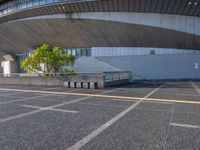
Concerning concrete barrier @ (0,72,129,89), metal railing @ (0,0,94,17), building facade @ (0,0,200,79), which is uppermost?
metal railing @ (0,0,94,17)

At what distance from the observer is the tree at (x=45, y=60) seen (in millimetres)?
21609

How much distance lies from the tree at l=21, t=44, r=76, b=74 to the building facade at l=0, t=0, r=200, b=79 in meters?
10.1

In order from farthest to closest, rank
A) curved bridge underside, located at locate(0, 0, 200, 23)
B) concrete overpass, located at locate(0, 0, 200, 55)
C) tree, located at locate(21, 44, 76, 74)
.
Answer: concrete overpass, located at locate(0, 0, 200, 55) → curved bridge underside, located at locate(0, 0, 200, 23) → tree, located at locate(21, 44, 76, 74)

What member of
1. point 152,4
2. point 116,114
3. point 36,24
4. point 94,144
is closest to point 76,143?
point 94,144

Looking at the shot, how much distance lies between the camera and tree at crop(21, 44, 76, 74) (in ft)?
70.9

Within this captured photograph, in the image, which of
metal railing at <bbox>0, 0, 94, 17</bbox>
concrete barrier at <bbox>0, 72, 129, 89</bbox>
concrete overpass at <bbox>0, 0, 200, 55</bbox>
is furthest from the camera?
metal railing at <bbox>0, 0, 94, 17</bbox>

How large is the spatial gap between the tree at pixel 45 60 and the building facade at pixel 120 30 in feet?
33.3

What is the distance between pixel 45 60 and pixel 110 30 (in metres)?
13.9

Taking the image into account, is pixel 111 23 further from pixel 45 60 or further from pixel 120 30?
pixel 45 60

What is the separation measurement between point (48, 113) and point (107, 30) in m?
25.7

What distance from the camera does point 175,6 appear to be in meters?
25.1

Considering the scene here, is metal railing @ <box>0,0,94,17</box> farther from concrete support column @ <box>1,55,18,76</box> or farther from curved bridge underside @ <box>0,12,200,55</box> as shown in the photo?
concrete support column @ <box>1,55,18,76</box>

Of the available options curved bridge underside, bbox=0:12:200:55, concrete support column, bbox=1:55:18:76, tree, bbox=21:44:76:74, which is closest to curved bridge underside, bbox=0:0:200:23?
curved bridge underside, bbox=0:12:200:55

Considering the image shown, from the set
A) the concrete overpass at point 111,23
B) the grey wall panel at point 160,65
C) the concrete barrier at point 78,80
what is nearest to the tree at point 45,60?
the concrete barrier at point 78,80
